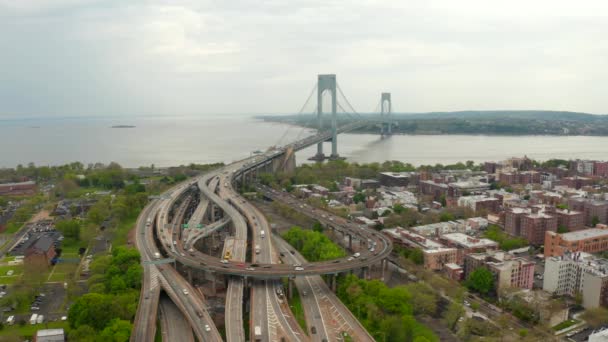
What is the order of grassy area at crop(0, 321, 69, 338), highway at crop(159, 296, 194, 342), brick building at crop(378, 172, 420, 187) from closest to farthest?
highway at crop(159, 296, 194, 342), grassy area at crop(0, 321, 69, 338), brick building at crop(378, 172, 420, 187)

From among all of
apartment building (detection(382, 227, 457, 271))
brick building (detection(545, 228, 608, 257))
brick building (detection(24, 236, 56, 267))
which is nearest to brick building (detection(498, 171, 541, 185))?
brick building (detection(545, 228, 608, 257))

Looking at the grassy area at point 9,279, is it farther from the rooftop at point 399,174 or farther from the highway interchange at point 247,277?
the rooftop at point 399,174

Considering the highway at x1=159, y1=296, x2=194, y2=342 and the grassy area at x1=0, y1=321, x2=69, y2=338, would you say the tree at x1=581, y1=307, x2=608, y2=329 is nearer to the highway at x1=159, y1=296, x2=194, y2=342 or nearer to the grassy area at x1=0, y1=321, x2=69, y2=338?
the highway at x1=159, y1=296, x2=194, y2=342

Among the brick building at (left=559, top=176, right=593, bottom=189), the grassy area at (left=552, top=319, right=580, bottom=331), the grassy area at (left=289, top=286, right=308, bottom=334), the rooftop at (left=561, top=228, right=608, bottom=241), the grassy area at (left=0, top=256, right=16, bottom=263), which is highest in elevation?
the brick building at (left=559, top=176, right=593, bottom=189)

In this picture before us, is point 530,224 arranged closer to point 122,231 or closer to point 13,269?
point 122,231

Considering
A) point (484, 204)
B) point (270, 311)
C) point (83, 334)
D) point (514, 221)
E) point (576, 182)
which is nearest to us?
point (83, 334)

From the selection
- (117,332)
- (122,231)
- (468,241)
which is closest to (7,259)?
(122,231)
